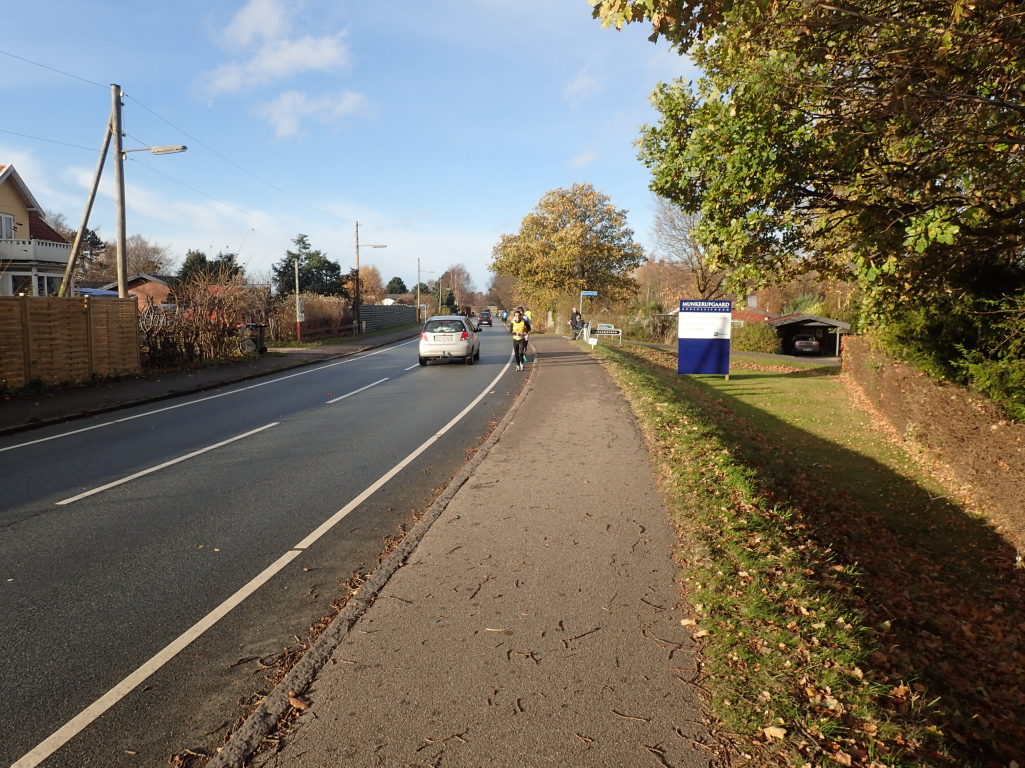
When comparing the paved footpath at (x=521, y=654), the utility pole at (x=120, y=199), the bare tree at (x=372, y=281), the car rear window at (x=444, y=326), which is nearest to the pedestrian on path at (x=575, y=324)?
the car rear window at (x=444, y=326)

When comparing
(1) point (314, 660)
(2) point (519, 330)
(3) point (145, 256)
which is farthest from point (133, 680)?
(3) point (145, 256)

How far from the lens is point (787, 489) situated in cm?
881

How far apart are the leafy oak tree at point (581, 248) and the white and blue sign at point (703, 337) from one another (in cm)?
3082

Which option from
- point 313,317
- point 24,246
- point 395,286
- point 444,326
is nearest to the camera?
point 444,326

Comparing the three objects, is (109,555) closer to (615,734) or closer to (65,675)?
(65,675)

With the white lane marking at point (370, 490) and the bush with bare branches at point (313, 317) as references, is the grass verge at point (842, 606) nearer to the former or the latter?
the white lane marking at point (370, 490)

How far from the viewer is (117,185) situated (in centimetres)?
1873

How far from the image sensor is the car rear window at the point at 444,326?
22766mm

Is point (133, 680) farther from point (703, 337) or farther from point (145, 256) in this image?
point (145, 256)

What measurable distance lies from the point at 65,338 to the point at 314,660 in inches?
637

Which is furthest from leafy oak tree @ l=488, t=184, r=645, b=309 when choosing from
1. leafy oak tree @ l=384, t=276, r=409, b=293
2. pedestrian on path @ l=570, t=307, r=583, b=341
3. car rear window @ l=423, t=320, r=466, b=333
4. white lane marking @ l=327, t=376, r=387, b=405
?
leafy oak tree @ l=384, t=276, r=409, b=293

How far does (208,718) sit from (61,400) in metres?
13.8

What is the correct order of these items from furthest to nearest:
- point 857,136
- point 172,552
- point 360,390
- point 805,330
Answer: point 805,330 < point 360,390 < point 857,136 < point 172,552

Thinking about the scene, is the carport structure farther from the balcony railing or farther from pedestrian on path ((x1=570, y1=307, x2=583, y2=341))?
the balcony railing
